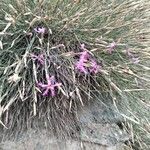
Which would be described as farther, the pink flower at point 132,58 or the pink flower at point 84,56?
the pink flower at point 132,58

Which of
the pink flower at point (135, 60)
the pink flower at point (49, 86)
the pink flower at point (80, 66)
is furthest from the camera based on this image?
the pink flower at point (135, 60)

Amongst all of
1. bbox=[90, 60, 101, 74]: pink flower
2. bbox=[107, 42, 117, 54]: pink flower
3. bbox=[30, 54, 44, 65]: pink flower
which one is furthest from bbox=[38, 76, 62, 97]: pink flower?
bbox=[107, 42, 117, 54]: pink flower

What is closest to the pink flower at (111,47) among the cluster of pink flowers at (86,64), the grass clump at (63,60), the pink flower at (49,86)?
the grass clump at (63,60)

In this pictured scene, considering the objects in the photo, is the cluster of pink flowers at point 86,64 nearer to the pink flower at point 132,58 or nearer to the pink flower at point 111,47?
the pink flower at point 111,47

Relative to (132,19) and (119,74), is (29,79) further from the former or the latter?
(132,19)

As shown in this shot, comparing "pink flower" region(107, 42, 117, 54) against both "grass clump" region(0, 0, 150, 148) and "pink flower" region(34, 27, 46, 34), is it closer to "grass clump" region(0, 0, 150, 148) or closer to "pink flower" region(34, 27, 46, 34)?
"grass clump" region(0, 0, 150, 148)

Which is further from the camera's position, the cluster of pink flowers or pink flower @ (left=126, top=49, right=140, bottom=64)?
pink flower @ (left=126, top=49, right=140, bottom=64)

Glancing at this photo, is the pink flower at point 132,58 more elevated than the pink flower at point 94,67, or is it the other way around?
the pink flower at point 94,67

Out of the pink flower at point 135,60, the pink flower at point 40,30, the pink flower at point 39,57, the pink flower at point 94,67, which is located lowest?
the pink flower at point 135,60

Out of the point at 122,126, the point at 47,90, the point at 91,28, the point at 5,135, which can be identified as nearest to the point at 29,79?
the point at 47,90
